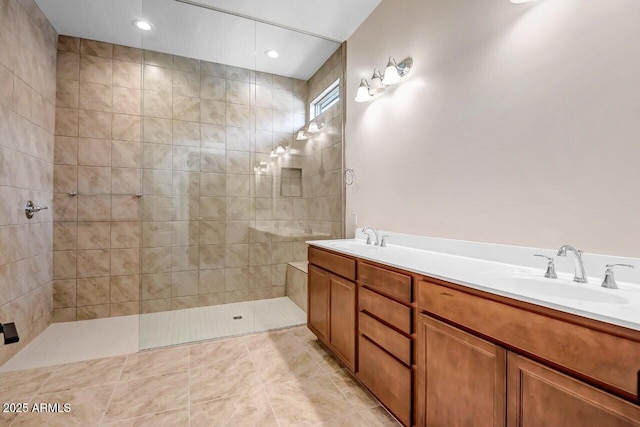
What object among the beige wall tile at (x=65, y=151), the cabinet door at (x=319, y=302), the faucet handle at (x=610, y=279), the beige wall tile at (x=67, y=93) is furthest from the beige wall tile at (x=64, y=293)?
the faucet handle at (x=610, y=279)

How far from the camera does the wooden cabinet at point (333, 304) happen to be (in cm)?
185

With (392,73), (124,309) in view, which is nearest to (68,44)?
(124,309)

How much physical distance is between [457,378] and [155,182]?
9.76ft

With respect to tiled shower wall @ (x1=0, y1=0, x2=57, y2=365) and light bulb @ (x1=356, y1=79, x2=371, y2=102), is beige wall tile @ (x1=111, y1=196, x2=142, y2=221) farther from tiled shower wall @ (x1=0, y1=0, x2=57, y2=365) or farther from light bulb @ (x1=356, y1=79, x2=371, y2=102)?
light bulb @ (x1=356, y1=79, x2=371, y2=102)

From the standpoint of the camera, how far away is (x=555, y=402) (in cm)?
82

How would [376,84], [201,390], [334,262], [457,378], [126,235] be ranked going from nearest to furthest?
[457,378], [201,390], [334,262], [376,84], [126,235]

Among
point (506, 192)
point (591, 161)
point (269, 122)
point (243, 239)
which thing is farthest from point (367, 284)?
point (269, 122)

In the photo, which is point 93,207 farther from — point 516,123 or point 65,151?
point 516,123

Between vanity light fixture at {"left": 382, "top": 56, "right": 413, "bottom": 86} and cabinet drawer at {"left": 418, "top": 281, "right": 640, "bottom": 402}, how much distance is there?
1609mm

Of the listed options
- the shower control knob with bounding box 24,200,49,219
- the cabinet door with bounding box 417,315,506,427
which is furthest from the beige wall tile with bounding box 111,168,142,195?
the cabinet door with bounding box 417,315,506,427

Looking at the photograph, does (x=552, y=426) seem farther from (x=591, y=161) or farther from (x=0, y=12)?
(x=0, y=12)

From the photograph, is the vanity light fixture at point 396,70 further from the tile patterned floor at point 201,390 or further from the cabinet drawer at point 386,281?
the tile patterned floor at point 201,390

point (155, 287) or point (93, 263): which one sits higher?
point (93, 263)

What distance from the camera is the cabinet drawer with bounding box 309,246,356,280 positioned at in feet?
6.05
